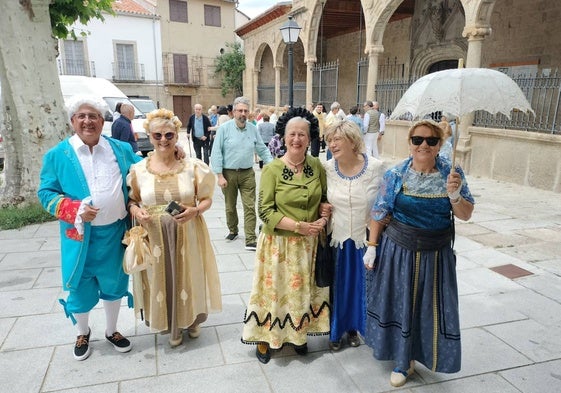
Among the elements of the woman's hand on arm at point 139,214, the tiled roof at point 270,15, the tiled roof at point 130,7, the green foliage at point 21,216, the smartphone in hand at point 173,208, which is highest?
the tiled roof at point 130,7

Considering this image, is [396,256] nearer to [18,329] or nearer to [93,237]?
[93,237]

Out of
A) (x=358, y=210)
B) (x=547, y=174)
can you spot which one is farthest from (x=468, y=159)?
(x=358, y=210)

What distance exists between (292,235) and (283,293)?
1.38 ft

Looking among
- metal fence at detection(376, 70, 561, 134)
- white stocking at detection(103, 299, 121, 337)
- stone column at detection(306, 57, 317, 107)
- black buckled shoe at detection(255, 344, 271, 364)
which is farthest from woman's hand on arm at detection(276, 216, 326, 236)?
stone column at detection(306, 57, 317, 107)

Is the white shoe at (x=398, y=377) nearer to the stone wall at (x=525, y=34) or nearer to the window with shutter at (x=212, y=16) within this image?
the stone wall at (x=525, y=34)

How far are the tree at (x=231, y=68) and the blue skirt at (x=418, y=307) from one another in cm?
2730

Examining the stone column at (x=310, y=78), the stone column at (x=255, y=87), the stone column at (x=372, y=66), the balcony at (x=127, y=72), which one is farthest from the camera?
the balcony at (x=127, y=72)

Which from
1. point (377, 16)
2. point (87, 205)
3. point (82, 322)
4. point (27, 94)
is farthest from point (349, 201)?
point (377, 16)

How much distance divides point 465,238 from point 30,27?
6700 millimetres

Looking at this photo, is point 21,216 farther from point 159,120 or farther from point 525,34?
point 525,34

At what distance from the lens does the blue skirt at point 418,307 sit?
7.70 ft

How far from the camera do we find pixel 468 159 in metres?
9.20

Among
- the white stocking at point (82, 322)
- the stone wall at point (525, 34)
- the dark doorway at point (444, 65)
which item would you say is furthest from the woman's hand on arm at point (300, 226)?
the dark doorway at point (444, 65)

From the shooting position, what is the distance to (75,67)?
2530cm
